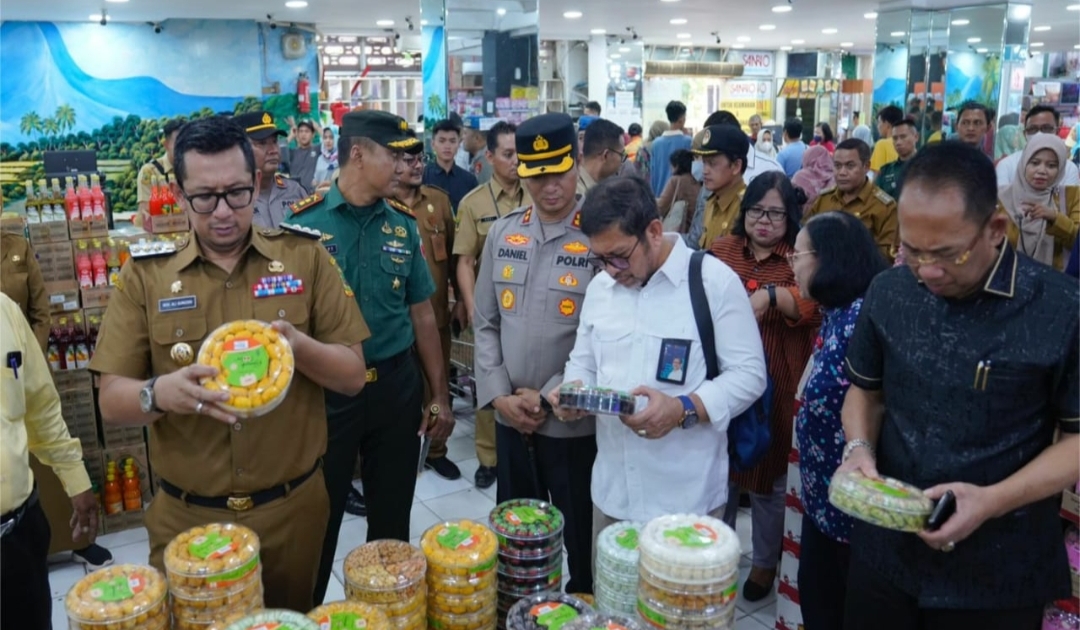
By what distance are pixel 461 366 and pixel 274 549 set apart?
3.20 meters

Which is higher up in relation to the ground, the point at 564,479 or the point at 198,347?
the point at 198,347

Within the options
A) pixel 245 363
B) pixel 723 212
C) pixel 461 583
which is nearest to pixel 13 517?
pixel 245 363

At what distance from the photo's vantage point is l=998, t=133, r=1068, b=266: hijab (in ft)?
14.8

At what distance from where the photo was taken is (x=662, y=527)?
1585 millimetres

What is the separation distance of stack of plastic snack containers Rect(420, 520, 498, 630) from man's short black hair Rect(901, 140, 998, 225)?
112cm

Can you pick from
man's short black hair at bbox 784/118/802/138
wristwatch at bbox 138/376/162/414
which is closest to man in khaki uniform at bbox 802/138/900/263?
wristwatch at bbox 138/376/162/414

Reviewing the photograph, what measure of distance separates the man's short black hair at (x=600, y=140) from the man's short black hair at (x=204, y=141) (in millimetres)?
3226

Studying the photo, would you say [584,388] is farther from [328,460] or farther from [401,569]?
[328,460]

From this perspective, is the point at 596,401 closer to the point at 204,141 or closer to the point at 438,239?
the point at 204,141

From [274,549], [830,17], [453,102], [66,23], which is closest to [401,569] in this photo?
[274,549]

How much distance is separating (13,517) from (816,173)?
224 inches

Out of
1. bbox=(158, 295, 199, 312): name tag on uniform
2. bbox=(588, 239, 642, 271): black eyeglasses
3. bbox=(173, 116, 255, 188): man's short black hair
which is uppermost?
bbox=(173, 116, 255, 188): man's short black hair

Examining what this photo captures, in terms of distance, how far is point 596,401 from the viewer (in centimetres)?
190

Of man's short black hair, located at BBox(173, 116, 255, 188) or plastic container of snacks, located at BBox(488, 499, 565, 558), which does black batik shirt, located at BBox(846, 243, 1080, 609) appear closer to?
plastic container of snacks, located at BBox(488, 499, 565, 558)
